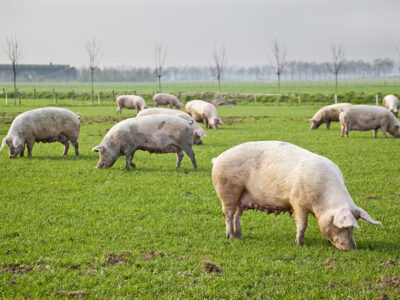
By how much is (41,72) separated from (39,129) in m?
174

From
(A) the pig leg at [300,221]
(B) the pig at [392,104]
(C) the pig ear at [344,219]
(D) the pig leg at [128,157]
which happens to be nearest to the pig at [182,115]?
(D) the pig leg at [128,157]

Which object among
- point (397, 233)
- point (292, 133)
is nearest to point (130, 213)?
point (397, 233)

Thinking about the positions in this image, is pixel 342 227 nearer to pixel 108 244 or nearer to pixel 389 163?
pixel 108 244

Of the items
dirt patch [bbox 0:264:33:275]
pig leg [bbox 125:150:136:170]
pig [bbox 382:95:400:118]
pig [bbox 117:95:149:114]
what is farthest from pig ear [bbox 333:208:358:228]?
pig [bbox 117:95:149:114]

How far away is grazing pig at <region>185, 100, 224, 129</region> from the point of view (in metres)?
28.2

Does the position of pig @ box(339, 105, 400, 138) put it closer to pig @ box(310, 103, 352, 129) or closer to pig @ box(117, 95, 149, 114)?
pig @ box(310, 103, 352, 129)

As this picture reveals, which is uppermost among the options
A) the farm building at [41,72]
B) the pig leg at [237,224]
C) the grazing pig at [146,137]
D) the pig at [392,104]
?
the farm building at [41,72]

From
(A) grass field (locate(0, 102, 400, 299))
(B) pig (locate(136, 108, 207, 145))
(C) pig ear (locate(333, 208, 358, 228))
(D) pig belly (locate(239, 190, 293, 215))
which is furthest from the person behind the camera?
(B) pig (locate(136, 108, 207, 145))

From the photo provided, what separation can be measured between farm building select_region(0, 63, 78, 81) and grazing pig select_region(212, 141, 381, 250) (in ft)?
573

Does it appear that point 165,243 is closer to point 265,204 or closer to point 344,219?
point 265,204

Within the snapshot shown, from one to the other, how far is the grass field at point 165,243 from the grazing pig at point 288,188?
443 mm

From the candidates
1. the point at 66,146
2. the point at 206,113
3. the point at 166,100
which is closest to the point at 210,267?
the point at 66,146

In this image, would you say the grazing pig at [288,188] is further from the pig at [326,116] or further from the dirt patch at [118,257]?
the pig at [326,116]

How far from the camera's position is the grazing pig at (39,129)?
Result: 16375 millimetres
